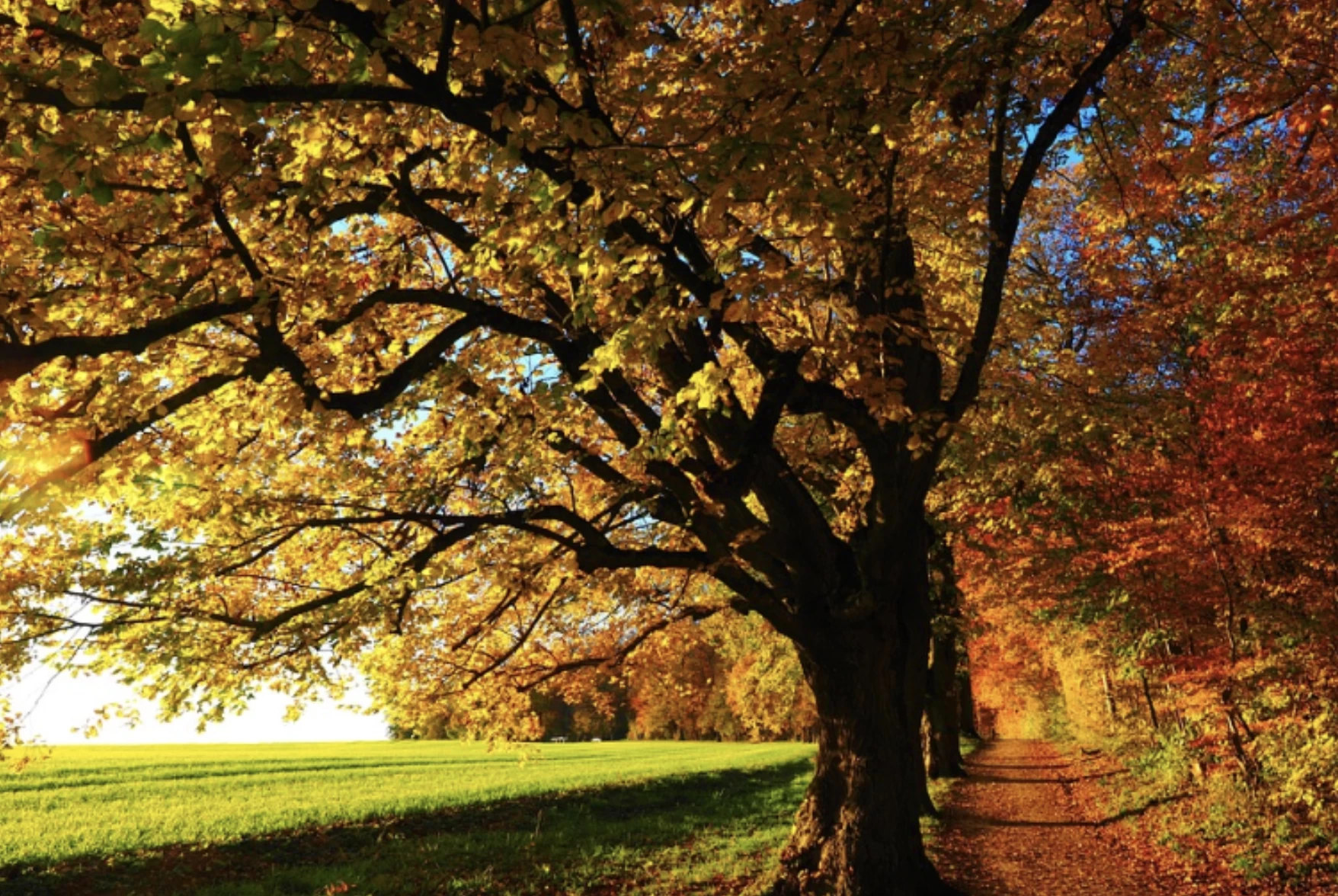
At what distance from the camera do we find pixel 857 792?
369 inches

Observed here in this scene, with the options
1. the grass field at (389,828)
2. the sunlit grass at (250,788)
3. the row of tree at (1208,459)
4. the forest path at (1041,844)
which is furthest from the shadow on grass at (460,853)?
the row of tree at (1208,459)

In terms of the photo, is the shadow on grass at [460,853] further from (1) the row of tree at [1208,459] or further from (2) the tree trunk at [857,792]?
(1) the row of tree at [1208,459]

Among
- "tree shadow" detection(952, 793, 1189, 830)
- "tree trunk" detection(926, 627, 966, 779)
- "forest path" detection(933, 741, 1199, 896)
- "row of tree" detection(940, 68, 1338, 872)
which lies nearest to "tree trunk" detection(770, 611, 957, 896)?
"forest path" detection(933, 741, 1199, 896)

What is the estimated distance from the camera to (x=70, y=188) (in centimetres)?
451

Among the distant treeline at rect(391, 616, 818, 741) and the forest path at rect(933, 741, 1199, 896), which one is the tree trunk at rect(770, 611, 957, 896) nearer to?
the forest path at rect(933, 741, 1199, 896)

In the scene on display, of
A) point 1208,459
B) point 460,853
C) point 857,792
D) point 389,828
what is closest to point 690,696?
point 389,828

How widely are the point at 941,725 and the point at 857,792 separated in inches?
633

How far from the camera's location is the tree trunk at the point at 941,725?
75.2ft

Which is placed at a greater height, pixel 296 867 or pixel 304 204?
pixel 304 204

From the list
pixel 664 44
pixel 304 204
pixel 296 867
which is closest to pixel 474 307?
pixel 304 204

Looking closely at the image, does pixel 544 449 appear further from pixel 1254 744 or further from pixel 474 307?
pixel 1254 744

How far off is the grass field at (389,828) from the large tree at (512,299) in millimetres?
4319

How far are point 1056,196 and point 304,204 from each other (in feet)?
53.5

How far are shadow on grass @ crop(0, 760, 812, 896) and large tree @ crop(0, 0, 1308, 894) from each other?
161 inches
